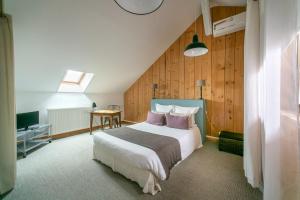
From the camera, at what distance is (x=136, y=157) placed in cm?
168

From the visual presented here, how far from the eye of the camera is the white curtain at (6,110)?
1567 mm

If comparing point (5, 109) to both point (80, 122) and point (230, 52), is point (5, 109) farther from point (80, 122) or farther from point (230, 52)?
point (230, 52)

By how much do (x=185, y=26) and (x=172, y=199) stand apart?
3.75 metres

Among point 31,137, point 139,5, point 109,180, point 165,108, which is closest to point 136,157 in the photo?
point 109,180

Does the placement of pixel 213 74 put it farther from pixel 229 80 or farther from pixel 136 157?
pixel 136 157

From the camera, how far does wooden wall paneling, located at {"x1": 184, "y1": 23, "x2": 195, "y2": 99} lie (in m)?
3.61

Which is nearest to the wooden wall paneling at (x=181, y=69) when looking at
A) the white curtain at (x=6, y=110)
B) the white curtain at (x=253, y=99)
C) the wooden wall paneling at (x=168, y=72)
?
the wooden wall paneling at (x=168, y=72)

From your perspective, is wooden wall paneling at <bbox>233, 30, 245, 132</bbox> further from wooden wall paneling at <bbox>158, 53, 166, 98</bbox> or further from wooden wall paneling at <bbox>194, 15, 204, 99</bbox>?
wooden wall paneling at <bbox>158, 53, 166, 98</bbox>

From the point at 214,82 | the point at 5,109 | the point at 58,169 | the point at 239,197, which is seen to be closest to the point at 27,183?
the point at 58,169

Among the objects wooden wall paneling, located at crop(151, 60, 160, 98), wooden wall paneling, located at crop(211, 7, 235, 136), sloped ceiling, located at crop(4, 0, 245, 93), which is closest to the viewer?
sloped ceiling, located at crop(4, 0, 245, 93)

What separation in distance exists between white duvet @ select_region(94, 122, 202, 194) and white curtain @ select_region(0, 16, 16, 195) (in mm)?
1043

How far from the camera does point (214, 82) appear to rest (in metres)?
3.30

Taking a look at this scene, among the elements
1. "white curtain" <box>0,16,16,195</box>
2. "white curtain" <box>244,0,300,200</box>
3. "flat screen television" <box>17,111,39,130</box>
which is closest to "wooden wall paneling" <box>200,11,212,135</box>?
"white curtain" <box>244,0,300,200</box>

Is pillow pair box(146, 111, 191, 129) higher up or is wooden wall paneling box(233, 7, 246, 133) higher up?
wooden wall paneling box(233, 7, 246, 133)
